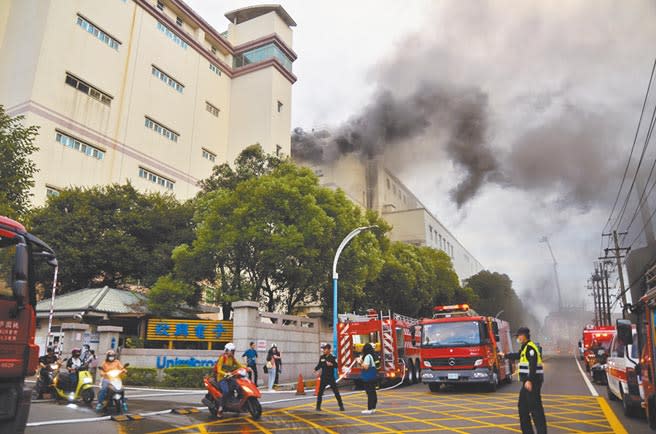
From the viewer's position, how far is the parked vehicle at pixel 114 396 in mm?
11328

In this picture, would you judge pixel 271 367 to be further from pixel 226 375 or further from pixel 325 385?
pixel 226 375

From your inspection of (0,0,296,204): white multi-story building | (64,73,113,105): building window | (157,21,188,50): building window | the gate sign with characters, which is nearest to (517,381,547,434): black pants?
the gate sign with characters

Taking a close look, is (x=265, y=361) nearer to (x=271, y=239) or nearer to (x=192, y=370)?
(x=192, y=370)

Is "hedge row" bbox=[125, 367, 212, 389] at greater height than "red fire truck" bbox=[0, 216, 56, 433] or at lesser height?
lesser

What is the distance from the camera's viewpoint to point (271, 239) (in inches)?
925

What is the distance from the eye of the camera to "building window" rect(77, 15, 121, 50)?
38938mm

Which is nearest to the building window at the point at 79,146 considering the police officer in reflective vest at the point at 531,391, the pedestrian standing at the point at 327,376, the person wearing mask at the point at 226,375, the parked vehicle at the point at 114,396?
the parked vehicle at the point at 114,396

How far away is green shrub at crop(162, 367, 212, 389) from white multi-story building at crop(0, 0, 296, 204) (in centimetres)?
2157

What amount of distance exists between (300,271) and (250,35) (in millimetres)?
42493

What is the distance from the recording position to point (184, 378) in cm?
1922

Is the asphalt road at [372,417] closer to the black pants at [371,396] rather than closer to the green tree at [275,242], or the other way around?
the black pants at [371,396]

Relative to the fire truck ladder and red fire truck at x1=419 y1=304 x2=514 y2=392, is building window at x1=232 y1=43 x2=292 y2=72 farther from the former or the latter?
red fire truck at x1=419 y1=304 x2=514 y2=392

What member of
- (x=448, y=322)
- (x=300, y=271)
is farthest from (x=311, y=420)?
(x=300, y=271)

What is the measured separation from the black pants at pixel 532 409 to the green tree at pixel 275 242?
1633 centimetres
